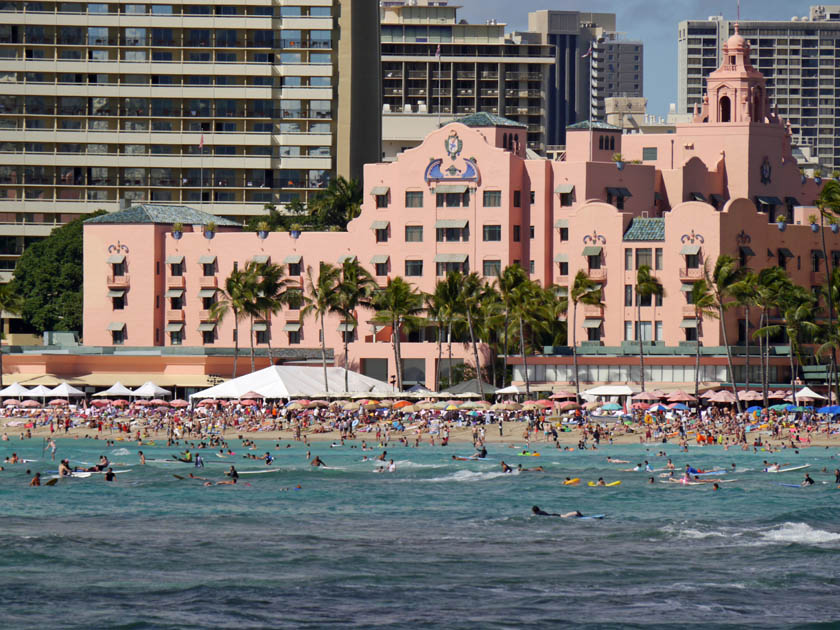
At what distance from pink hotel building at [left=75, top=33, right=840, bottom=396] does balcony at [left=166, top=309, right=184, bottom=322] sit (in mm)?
91

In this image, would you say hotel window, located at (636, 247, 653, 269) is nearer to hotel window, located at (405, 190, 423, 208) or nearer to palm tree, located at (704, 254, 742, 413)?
palm tree, located at (704, 254, 742, 413)

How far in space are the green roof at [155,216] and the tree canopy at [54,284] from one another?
48.7 feet

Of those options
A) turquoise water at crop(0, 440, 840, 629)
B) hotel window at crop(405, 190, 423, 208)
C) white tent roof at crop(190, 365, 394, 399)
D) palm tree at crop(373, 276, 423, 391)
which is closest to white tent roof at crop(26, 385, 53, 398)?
white tent roof at crop(190, 365, 394, 399)

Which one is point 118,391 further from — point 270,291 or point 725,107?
point 725,107

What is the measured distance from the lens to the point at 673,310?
131 m

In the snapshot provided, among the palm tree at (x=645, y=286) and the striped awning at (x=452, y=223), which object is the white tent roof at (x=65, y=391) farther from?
the palm tree at (x=645, y=286)

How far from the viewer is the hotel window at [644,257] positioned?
132 metres

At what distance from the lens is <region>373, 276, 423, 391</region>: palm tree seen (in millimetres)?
131375

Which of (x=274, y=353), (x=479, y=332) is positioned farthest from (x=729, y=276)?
(x=274, y=353)

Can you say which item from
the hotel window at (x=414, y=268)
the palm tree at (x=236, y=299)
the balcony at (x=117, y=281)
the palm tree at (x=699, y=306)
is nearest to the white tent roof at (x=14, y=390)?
the balcony at (x=117, y=281)

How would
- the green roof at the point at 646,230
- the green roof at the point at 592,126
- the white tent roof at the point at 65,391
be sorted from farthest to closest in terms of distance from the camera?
1. the green roof at the point at 592,126
2. the green roof at the point at 646,230
3. the white tent roof at the point at 65,391

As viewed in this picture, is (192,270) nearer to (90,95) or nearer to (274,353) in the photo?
(274,353)

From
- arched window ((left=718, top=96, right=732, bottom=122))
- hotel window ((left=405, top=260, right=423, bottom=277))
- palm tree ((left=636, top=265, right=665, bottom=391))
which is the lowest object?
palm tree ((left=636, top=265, right=665, bottom=391))

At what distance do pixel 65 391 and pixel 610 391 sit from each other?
43.9 meters
